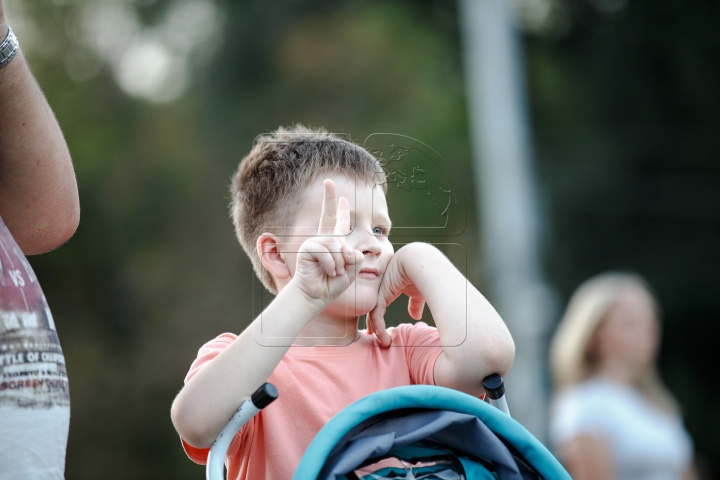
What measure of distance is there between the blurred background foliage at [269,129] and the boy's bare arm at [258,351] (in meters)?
8.61

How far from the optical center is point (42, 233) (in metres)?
1.76

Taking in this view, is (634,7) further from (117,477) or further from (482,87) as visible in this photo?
(117,477)

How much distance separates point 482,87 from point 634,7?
5136 millimetres

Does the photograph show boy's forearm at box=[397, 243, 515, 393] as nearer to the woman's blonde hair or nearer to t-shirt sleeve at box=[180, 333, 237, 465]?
t-shirt sleeve at box=[180, 333, 237, 465]

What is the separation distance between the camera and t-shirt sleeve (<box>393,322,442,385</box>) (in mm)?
1850

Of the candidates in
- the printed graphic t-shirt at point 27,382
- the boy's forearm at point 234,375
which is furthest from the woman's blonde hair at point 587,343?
the printed graphic t-shirt at point 27,382

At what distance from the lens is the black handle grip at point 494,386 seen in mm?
1737

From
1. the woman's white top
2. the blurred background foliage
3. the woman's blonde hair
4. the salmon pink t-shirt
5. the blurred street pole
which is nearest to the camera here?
the salmon pink t-shirt

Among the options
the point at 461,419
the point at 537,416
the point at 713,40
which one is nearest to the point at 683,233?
the point at 713,40

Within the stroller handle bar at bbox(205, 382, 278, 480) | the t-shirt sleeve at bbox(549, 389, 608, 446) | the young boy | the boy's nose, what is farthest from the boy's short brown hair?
the t-shirt sleeve at bbox(549, 389, 608, 446)

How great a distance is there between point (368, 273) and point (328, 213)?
0.75 feet

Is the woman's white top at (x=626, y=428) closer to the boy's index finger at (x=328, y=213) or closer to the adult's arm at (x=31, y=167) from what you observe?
the boy's index finger at (x=328, y=213)

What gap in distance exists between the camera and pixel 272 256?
6.13ft

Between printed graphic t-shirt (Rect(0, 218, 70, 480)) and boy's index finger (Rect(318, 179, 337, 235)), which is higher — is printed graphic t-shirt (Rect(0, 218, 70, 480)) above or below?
below
